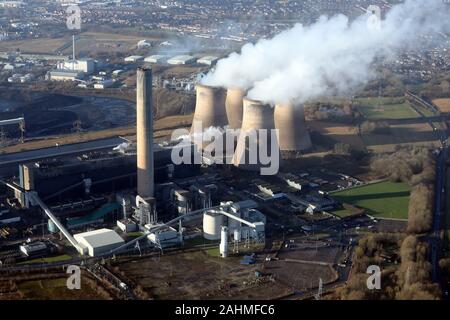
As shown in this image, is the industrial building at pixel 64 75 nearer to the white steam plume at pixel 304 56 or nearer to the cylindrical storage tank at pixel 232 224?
the white steam plume at pixel 304 56

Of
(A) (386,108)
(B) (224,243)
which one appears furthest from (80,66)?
(B) (224,243)

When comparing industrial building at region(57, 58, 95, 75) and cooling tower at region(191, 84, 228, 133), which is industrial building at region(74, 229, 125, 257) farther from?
industrial building at region(57, 58, 95, 75)

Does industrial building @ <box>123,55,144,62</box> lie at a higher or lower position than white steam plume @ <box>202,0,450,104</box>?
lower

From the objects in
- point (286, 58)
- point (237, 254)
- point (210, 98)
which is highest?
point (286, 58)

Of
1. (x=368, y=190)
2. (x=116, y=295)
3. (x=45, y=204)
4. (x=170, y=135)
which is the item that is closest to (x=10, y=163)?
(x=45, y=204)

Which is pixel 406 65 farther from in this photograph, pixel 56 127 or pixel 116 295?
pixel 116 295

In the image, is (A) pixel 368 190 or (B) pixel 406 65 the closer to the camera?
(A) pixel 368 190

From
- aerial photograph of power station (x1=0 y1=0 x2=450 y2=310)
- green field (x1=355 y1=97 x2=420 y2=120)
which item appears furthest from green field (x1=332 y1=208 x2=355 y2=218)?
green field (x1=355 y1=97 x2=420 y2=120)
